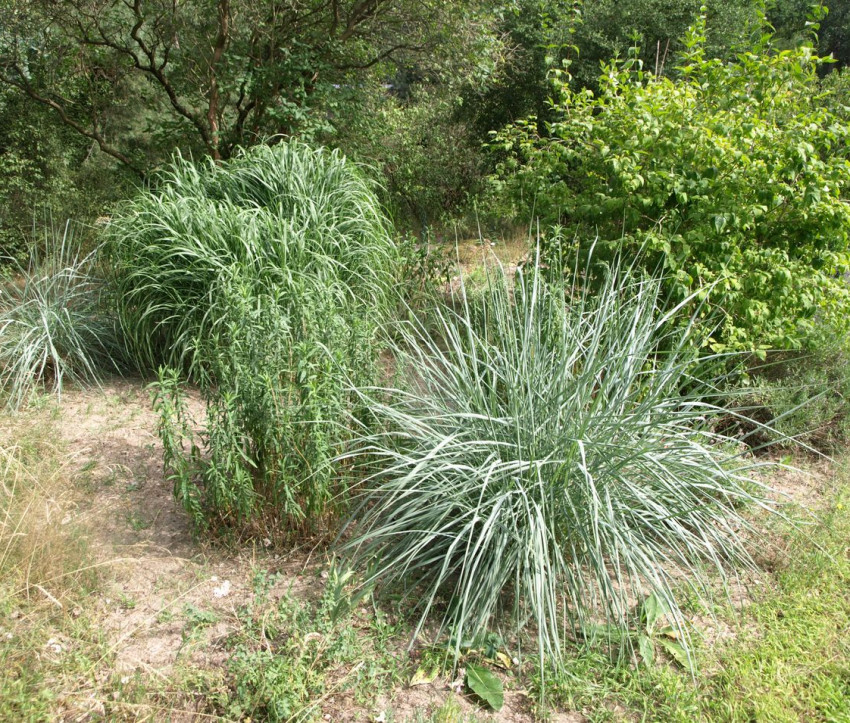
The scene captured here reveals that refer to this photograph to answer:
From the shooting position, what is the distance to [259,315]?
2.94 metres

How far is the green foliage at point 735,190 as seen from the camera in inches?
145

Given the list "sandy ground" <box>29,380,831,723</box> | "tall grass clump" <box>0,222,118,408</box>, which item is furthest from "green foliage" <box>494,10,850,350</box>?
"tall grass clump" <box>0,222,118,408</box>

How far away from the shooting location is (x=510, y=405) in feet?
8.94

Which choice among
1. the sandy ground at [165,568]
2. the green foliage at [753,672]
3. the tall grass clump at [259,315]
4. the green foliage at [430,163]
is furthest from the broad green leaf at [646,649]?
the green foliage at [430,163]

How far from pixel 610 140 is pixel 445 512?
2636 millimetres

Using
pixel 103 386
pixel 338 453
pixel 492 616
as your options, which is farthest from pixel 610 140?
pixel 103 386

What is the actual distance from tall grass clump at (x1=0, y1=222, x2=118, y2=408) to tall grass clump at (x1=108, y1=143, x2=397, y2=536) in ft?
0.97

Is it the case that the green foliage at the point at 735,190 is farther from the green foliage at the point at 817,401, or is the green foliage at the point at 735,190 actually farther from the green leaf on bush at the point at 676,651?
the green leaf on bush at the point at 676,651

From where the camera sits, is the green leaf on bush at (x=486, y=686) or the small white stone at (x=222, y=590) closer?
the green leaf on bush at (x=486, y=686)

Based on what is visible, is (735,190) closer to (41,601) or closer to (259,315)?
(259,315)

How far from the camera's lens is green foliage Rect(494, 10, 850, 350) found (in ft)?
12.1

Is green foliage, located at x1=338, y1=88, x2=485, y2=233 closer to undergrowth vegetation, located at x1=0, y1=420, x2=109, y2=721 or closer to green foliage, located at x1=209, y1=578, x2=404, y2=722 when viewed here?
undergrowth vegetation, located at x1=0, y1=420, x2=109, y2=721

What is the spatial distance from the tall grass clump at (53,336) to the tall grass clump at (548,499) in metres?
2.42

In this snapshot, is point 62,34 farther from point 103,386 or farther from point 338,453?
point 338,453
